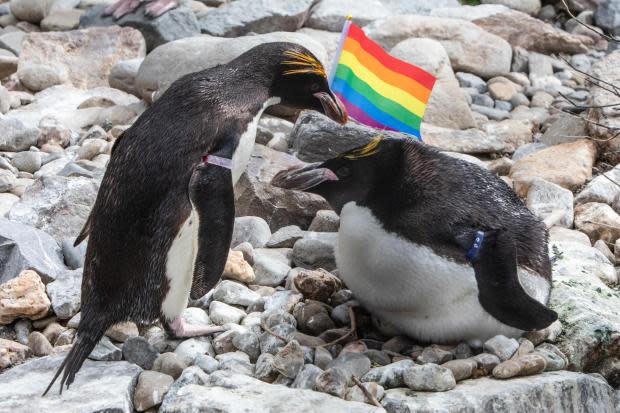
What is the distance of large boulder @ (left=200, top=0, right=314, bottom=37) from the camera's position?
375 inches

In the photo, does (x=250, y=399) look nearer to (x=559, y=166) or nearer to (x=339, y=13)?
(x=559, y=166)

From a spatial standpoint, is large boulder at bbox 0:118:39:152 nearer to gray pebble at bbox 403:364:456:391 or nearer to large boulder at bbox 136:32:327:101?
large boulder at bbox 136:32:327:101

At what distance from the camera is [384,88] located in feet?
19.3

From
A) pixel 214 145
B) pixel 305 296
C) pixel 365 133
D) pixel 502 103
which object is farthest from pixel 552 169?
pixel 214 145

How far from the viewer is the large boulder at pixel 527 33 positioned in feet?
33.2

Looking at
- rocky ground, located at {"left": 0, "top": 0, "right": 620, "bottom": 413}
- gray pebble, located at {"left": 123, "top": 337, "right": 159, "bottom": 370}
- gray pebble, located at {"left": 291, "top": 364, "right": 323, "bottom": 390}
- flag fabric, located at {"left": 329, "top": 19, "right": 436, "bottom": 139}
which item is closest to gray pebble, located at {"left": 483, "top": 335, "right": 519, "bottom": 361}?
rocky ground, located at {"left": 0, "top": 0, "right": 620, "bottom": 413}

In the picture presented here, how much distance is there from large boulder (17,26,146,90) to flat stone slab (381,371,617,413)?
627 cm

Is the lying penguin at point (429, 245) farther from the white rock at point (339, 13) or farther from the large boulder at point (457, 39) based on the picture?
the white rock at point (339, 13)

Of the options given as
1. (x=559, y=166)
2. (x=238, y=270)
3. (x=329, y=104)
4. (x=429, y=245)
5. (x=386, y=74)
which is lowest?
(x=559, y=166)

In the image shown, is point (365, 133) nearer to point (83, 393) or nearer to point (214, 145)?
point (214, 145)

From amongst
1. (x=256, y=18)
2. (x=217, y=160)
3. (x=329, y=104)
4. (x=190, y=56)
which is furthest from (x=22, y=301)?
Answer: (x=256, y=18)

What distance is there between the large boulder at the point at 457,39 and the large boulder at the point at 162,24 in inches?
72.0

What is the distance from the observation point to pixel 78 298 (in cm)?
416

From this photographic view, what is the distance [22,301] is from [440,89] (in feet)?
15.4
